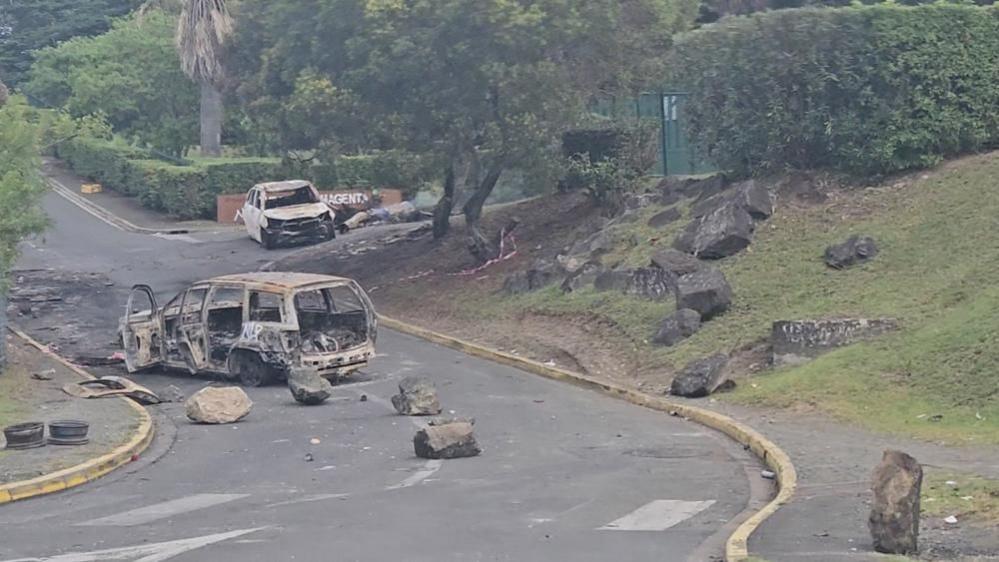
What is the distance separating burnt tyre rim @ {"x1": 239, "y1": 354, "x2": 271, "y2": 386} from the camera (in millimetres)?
23109

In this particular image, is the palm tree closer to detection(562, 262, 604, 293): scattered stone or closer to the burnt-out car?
detection(562, 262, 604, 293): scattered stone

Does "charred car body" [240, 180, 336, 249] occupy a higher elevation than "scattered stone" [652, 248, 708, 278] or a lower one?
lower

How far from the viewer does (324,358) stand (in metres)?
22.7

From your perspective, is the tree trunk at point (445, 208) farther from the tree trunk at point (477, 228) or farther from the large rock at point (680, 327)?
the large rock at point (680, 327)

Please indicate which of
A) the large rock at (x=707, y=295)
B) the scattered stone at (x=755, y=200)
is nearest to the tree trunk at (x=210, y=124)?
the scattered stone at (x=755, y=200)

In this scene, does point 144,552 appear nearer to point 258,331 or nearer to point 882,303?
point 258,331

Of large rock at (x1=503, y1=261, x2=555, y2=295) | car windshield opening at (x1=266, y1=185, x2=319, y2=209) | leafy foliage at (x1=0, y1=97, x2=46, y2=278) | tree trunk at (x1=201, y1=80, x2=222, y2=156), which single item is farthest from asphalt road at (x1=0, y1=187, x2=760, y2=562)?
tree trunk at (x1=201, y1=80, x2=222, y2=156)

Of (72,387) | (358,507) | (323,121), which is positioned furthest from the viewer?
(323,121)

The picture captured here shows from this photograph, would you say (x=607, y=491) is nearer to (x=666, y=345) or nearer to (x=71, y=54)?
(x=666, y=345)

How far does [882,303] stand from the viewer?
70.7ft

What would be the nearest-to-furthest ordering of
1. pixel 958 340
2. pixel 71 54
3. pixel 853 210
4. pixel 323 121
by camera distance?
pixel 958 340, pixel 853 210, pixel 323 121, pixel 71 54

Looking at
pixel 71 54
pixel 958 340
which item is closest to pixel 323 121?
pixel 958 340

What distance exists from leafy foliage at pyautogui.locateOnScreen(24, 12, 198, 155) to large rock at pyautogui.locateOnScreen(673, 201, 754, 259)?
109ft

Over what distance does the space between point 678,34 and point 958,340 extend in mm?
12909
